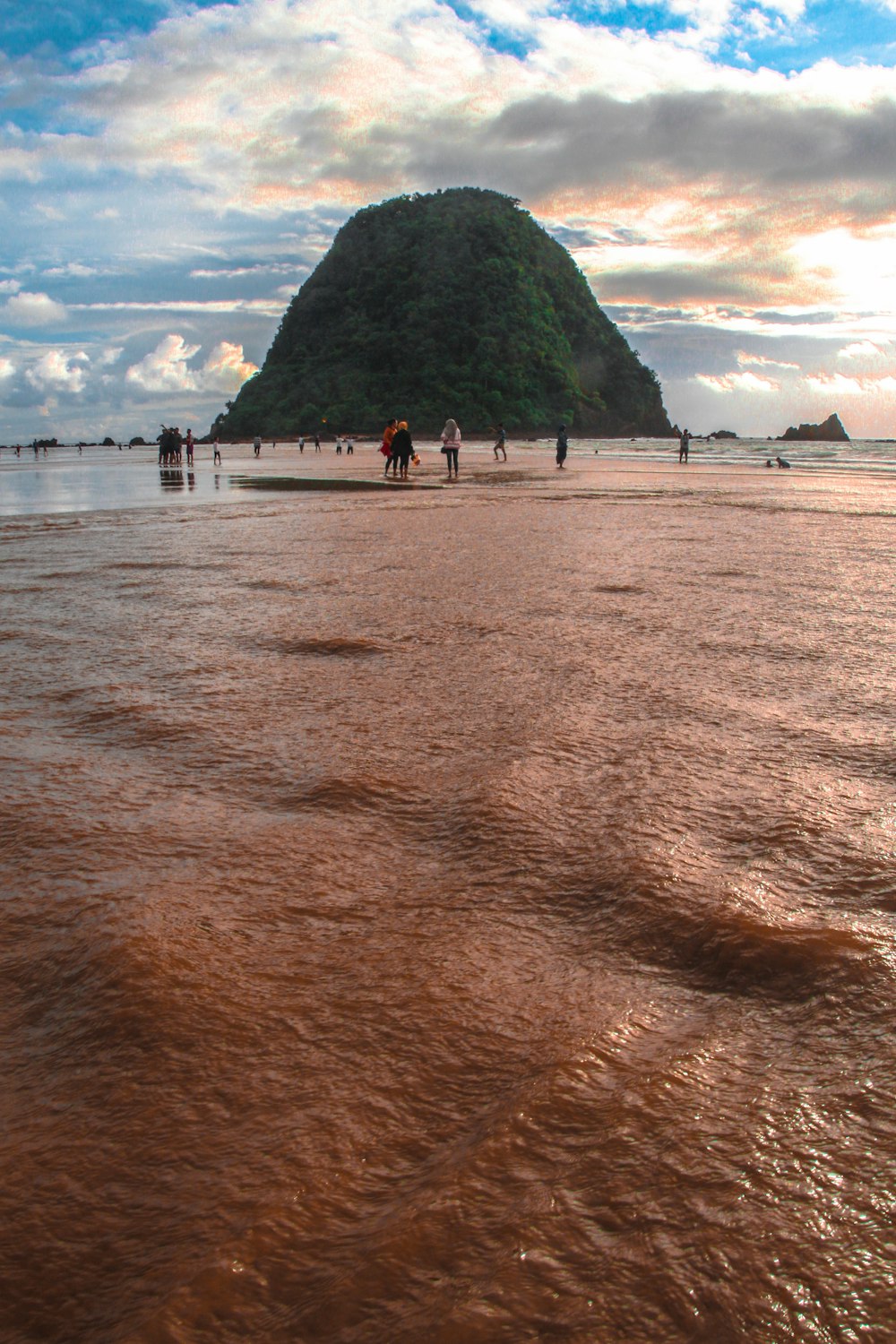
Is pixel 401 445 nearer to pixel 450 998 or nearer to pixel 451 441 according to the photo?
pixel 451 441

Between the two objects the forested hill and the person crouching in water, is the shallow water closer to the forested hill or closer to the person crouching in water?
the person crouching in water

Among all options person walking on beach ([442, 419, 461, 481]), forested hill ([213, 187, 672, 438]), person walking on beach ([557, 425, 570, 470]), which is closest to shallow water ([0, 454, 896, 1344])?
person walking on beach ([442, 419, 461, 481])

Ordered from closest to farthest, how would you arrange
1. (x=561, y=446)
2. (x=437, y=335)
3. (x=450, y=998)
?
(x=450, y=998)
(x=561, y=446)
(x=437, y=335)

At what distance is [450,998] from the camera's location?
1.68 m

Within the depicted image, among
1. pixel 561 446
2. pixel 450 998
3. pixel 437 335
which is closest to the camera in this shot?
pixel 450 998

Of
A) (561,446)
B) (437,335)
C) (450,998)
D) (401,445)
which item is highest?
(437,335)

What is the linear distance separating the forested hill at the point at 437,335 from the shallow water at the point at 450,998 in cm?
9886

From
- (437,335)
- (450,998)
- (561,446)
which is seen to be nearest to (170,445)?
(561,446)

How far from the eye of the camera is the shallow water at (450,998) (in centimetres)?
112

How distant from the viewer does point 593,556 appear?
758 centimetres

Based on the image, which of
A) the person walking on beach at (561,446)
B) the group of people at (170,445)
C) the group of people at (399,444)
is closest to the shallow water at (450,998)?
the group of people at (399,444)

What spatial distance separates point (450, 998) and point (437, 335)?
4458 inches

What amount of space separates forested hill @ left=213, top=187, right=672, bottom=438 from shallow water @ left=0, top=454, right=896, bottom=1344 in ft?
324

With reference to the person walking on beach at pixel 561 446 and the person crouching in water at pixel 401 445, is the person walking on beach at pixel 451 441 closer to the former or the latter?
the person crouching in water at pixel 401 445
